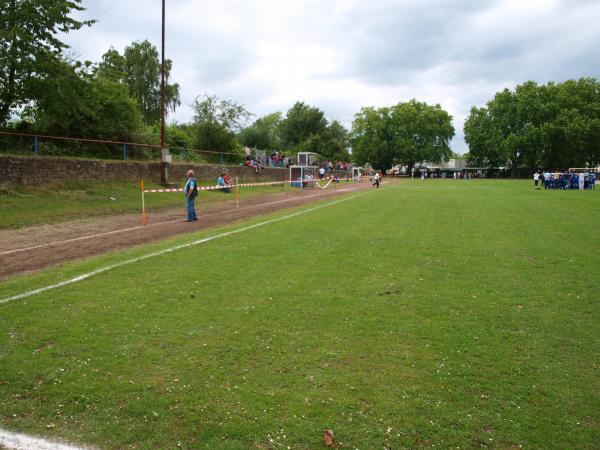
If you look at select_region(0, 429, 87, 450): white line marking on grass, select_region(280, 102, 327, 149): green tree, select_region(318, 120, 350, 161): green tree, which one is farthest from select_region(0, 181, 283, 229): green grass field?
select_region(280, 102, 327, 149): green tree

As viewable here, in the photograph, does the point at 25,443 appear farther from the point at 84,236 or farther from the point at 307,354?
the point at 84,236

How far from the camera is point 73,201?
1834 centimetres

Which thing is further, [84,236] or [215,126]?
[215,126]

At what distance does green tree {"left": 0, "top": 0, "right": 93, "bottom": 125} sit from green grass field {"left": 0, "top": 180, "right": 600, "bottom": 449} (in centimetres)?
1551

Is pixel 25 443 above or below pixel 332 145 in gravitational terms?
below

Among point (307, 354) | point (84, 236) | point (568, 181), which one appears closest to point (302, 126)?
point (568, 181)

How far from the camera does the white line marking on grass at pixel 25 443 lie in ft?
9.91

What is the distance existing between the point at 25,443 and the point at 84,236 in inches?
386

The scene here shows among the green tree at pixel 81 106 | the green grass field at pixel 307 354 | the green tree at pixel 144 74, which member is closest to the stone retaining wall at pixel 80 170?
the green tree at pixel 81 106

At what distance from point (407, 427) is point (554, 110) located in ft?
299

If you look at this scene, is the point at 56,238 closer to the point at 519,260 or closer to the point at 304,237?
the point at 304,237

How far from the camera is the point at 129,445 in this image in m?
3.03

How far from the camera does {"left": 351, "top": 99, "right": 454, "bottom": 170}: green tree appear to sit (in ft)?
317

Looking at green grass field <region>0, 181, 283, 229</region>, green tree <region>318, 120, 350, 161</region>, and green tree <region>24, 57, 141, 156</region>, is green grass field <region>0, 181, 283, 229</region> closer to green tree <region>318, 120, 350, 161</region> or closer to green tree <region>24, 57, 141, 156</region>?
green tree <region>24, 57, 141, 156</region>
